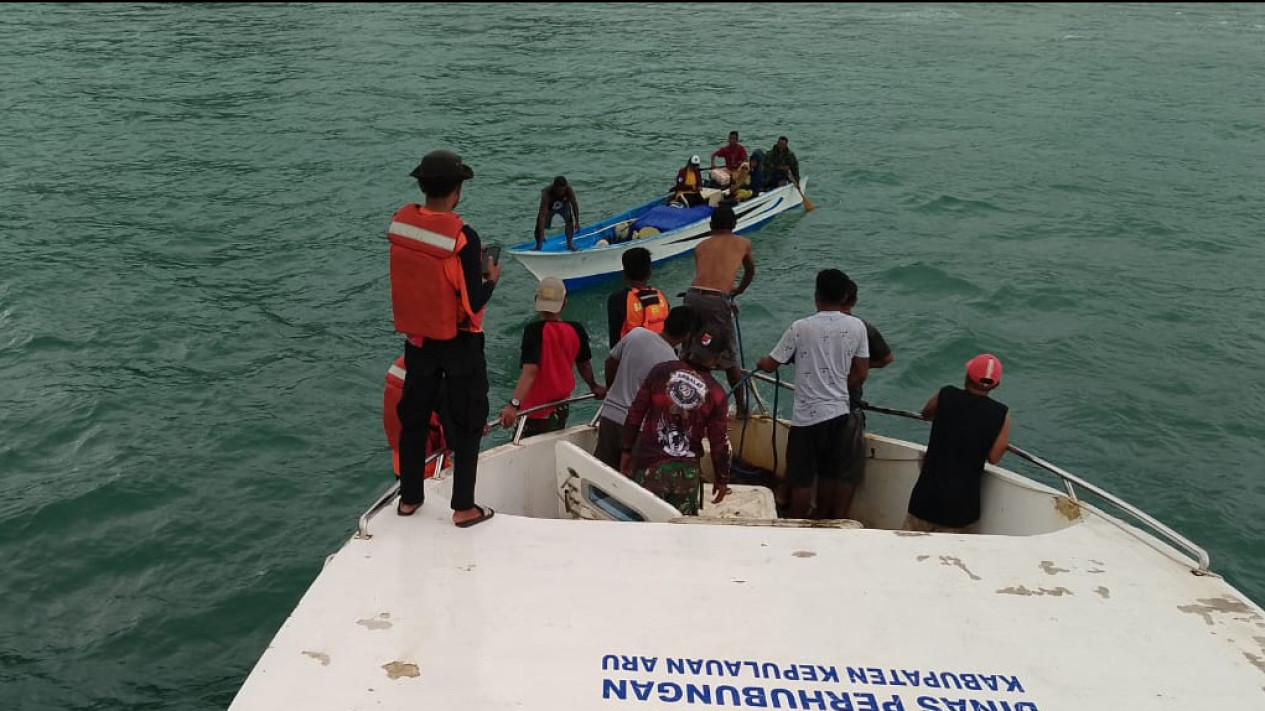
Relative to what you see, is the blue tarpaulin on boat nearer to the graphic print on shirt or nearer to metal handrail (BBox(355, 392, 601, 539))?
metal handrail (BBox(355, 392, 601, 539))

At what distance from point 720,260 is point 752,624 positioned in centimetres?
504

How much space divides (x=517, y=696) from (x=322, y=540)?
658 centimetres

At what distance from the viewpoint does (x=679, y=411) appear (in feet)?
19.6

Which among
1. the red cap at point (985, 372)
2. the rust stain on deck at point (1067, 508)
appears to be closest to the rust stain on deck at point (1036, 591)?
the rust stain on deck at point (1067, 508)

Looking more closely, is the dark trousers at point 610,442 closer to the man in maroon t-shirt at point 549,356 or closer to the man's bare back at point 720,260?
the man in maroon t-shirt at point 549,356

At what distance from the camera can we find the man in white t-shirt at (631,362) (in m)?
6.77

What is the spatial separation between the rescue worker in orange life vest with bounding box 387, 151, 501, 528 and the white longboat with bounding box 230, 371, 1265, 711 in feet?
0.88

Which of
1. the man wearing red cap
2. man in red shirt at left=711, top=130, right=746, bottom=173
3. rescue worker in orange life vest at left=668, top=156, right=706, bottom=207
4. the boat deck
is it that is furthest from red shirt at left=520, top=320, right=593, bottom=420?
man in red shirt at left=711, top=130, right=746, bottom=173

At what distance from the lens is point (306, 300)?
54.6ft

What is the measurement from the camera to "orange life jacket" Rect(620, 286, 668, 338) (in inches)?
304

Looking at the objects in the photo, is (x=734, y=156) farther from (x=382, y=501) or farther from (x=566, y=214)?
(x=382, y=501)

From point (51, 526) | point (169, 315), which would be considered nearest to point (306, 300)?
point (169, 315)

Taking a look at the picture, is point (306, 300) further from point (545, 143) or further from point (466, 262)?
point (466, 262)

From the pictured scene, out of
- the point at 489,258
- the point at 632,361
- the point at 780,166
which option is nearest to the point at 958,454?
the point at 632,361
